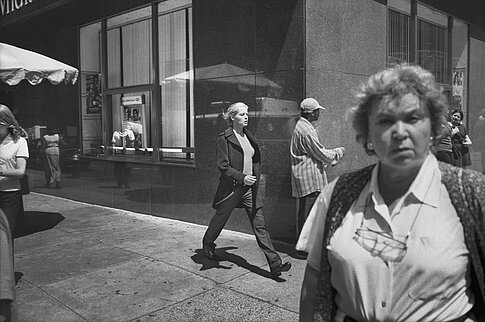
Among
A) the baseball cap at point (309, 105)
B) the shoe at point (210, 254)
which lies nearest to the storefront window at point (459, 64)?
the baseball cap at point (309, 105)

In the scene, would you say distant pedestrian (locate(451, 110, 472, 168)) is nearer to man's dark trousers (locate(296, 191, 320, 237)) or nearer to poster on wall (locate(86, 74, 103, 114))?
man's dark trousers (locate(296, 191, 320, 237))

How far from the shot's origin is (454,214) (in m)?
1.79

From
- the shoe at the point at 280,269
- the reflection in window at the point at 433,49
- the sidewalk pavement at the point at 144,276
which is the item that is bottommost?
the sidewalk pavement at the point at 144,276

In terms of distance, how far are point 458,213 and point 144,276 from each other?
13.7 ft

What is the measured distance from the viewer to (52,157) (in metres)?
11.3

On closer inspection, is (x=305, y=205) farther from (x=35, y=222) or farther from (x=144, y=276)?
(x=35, y=222)

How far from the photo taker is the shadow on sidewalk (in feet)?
25.4

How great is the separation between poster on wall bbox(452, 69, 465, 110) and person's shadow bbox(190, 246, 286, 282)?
237 inches

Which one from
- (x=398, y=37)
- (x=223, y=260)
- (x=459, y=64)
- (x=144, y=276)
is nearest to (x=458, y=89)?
(x=459, y=64)

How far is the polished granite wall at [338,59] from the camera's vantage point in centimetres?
648

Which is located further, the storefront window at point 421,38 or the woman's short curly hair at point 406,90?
the storefront window at point 421,38

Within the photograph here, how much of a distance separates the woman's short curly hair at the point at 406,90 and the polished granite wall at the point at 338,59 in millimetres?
4351

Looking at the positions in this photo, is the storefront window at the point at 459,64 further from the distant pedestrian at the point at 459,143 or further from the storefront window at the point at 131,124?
the storefront window at the point at 131,124

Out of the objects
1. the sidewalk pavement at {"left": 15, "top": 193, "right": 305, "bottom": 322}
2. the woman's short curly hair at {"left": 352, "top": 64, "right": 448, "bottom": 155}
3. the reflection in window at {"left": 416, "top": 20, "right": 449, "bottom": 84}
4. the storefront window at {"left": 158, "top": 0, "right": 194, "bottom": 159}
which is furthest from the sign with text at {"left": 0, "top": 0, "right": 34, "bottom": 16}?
the woman's short curly hair at {"left": 352, "top": 64, "right": 448, "bottom": 155}
